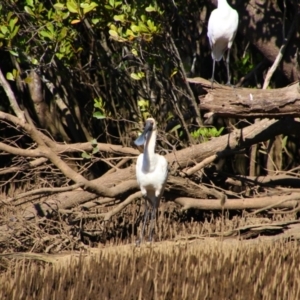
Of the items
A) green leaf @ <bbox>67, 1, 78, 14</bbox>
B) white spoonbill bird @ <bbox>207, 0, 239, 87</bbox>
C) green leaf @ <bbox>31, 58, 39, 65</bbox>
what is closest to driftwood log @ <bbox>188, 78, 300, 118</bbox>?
white spoonbill bird @ <bbox>207, 0, 239, 87</bbox>

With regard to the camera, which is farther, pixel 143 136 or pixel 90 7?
pixel 90 7

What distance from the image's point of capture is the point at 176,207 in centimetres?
1046

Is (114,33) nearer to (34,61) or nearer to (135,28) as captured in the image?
(135,28)

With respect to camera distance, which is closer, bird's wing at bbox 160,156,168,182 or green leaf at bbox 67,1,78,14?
bird's wing at bbox 160,156,168,182

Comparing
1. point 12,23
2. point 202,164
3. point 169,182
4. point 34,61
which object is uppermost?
point 12,23

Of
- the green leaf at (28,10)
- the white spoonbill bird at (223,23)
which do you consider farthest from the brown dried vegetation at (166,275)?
the green leaf at (28,10)

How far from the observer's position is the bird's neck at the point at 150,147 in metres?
9.19

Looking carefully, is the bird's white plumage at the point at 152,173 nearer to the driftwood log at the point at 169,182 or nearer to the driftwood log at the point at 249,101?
the driftwood log at the point at 169,182

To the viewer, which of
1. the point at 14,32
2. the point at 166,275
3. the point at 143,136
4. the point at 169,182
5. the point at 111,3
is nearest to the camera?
the point at 166,275

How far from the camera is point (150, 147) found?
9.23 metres

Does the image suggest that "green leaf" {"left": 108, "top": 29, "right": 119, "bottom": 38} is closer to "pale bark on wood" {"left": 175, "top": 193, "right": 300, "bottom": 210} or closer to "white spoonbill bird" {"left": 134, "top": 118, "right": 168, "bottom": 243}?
"white spoonbill bird" {"left": 134, "top": 118, "right": 168, "bottom": 243}

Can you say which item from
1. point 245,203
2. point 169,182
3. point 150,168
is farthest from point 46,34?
point 245,203

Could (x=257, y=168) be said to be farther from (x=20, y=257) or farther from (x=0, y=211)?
(x=20, y=257)

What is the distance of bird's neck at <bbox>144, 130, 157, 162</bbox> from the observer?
919 cm
